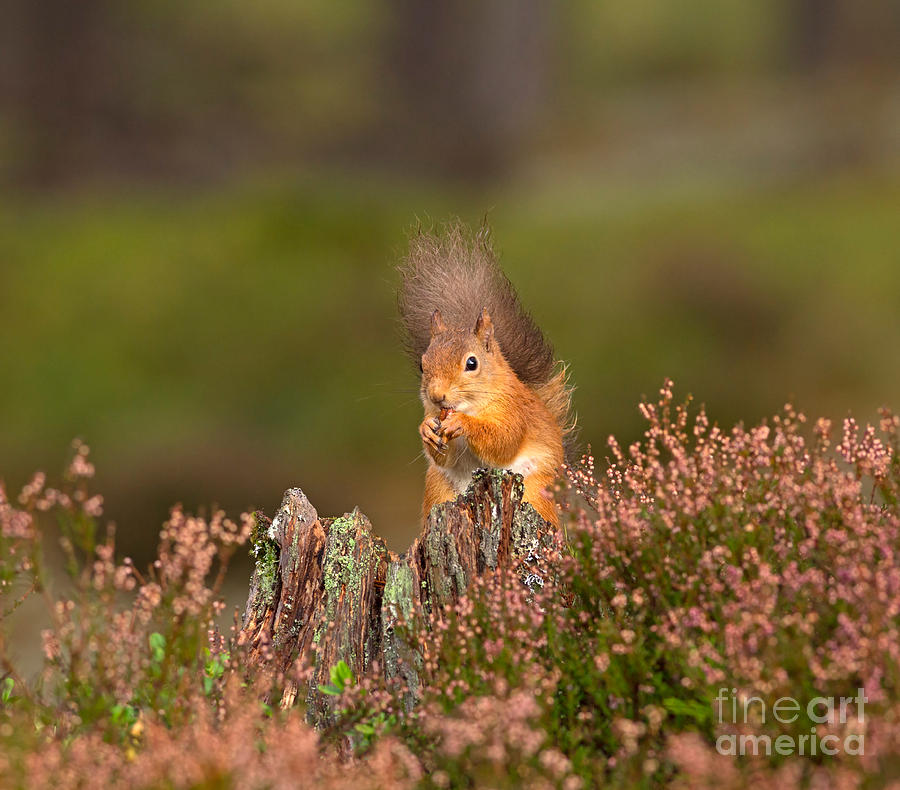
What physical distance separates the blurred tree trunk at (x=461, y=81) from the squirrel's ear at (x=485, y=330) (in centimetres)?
1390

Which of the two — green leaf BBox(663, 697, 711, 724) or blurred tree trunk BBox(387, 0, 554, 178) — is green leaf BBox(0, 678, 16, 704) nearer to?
green leaf BBox(663, 697, 711, 724)

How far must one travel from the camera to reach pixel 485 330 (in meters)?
5.82

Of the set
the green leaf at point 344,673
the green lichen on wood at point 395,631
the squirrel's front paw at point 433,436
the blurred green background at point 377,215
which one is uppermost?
the blurred green background at point 377,215

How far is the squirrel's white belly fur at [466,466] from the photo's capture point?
5.75 m

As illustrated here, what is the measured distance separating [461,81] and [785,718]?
17.5 meters

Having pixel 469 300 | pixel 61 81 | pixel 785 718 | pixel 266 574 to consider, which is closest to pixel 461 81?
pixel 61 81

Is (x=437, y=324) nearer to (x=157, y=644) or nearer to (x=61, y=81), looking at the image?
(x=157, y=644)

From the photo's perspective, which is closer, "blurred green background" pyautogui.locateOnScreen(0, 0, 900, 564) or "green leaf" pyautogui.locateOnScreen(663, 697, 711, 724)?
"green leaf" pyautogui.locateOnScreen(663, 697, 711, 724)

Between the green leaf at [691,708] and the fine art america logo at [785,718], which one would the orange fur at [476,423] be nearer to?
the green leaf at [691,708]

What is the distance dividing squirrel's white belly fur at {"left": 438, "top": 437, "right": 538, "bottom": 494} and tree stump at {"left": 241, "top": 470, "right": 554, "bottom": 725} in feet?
2.24

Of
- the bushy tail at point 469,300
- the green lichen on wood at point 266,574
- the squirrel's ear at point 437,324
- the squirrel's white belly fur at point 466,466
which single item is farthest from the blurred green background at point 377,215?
the green lichen on wood at point 266,574

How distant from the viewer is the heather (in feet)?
9.96

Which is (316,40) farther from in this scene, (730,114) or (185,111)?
(730,114)

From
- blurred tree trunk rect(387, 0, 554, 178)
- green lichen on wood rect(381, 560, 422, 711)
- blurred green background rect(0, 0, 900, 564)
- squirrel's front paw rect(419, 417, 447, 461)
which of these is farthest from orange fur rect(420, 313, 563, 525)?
blurred tree trunk rect(387, 0, 554, 178)
